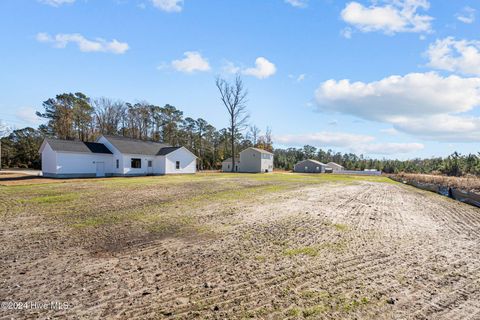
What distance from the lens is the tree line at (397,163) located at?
40.9m

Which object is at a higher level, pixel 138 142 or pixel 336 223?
pixel 138 142

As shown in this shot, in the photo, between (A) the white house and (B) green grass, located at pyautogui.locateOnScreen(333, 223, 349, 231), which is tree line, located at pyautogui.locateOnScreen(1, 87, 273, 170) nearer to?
(A) the white house

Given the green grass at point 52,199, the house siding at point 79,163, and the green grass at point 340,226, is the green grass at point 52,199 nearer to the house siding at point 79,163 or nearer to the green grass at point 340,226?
the green grass at point 340,226

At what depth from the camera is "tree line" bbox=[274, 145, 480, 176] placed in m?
40.9

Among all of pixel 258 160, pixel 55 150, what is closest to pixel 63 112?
pixel 55 150

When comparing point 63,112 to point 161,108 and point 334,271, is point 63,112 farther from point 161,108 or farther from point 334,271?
point 334,271

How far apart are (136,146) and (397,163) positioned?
61.8m

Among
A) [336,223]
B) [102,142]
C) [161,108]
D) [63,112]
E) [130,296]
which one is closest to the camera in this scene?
[130,296]

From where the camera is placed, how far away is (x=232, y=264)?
4.50m

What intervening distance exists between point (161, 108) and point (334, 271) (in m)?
47.4

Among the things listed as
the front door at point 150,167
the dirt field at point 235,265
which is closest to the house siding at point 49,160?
the front door at point 150,167

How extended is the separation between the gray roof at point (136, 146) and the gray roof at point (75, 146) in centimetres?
120

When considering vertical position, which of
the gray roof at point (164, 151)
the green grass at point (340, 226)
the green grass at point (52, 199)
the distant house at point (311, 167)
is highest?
the gray roof at point (164, 151)

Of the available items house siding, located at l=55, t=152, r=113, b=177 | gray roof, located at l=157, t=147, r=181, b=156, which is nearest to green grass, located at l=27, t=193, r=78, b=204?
house siding, located at l=55, t=152, r=113, b=177
